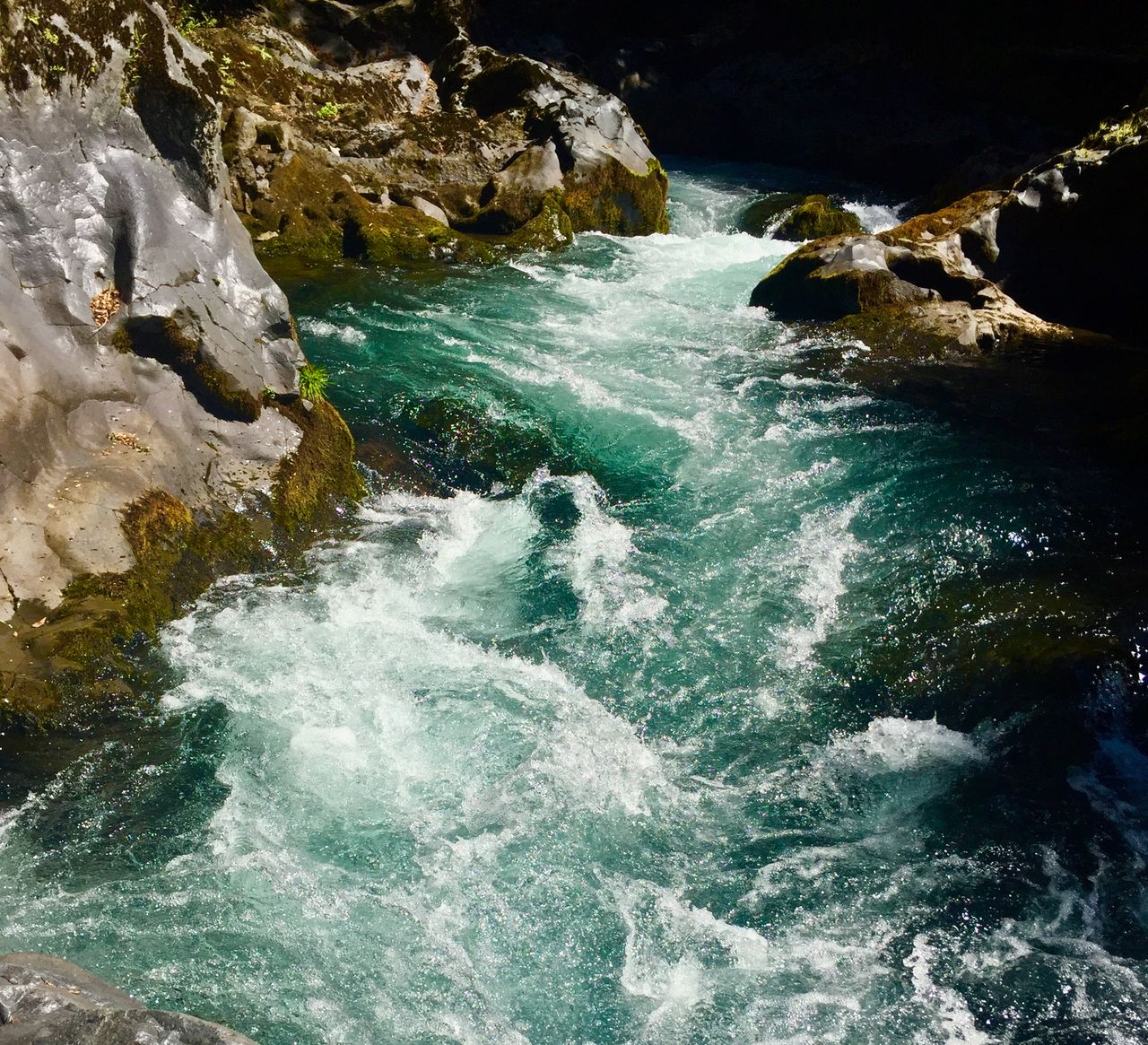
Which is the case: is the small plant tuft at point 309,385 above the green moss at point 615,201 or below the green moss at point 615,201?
below

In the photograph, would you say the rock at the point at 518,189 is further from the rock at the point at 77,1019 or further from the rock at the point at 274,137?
the rock at the point at 77,1019

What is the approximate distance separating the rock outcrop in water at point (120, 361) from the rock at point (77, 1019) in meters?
2.08

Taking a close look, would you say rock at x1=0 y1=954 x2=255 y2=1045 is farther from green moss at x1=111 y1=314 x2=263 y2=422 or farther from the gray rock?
green moss at x1=111 y1=314 x2=263 y2=422

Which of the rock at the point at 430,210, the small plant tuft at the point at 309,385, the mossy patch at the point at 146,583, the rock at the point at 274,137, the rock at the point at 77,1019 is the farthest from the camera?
the rock at the point at 430,210

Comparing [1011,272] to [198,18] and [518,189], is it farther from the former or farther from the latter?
[198,18]

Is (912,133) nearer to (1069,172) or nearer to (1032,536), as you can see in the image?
(1069,172)

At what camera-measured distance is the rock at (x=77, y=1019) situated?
2656 mm

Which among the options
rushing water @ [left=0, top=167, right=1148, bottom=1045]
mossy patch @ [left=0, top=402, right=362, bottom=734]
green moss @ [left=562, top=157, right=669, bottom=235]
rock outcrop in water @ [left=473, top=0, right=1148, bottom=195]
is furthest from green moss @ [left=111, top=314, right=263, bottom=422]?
rock outcrop in water @ [left=473, top=0, right=1148, bottom=195]

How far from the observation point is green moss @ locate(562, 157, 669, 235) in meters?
14.9

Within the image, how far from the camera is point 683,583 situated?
21.6ft

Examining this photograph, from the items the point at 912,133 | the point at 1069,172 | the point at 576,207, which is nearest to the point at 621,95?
the point at 912,133

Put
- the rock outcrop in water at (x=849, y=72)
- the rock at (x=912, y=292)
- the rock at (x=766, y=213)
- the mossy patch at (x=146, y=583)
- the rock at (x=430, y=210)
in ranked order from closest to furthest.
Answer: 1. the mossy patch at (x=146, y=583)
2. the rock at (x=912, y=292)
3. the rock at (x=430, y=210)
4. the rock at (x=766, y=213)
5. the rock outcrop in water at (x=849, y=72)

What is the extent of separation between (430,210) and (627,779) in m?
11.3

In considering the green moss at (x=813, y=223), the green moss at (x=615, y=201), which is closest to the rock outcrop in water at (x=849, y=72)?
the green moss at (x=813, y=223)
